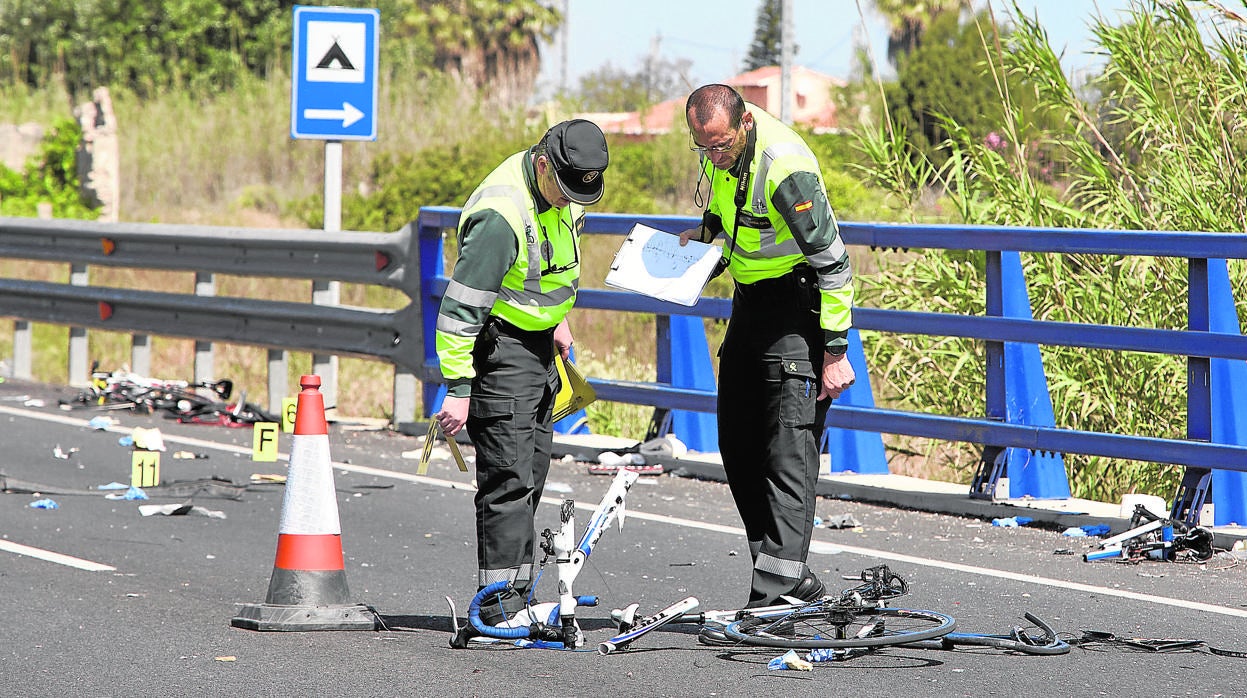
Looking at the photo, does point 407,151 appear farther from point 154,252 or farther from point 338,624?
point 338,624

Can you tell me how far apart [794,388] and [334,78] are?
264 inches

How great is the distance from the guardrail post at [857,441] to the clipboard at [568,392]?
297cm

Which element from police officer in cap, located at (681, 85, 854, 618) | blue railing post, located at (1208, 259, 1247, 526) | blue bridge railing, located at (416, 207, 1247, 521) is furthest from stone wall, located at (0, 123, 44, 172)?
police officer in cap, located at (681, 85, 854, 618)

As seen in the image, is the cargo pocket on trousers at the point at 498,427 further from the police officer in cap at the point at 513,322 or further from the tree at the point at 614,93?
the tree at the point at 614,93

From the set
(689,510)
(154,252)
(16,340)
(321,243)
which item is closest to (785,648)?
(689,510)

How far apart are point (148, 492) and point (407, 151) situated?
20.4 meters

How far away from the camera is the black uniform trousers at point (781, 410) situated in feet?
18.0

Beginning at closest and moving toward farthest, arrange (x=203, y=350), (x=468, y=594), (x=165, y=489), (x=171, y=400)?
1. (x=468, y=594)
2. (x=165, y=489)
3. (x=171, y=400)
4. (x=203, y=350)

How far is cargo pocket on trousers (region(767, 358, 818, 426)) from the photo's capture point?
5.47 meters

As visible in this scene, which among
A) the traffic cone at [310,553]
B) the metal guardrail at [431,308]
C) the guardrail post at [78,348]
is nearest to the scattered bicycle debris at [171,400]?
the metal guardrail at [431,308]

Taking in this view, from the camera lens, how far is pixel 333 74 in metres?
11.4

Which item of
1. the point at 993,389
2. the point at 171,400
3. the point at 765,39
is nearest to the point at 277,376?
the point at 171,400

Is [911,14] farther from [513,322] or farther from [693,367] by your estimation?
[513,322]

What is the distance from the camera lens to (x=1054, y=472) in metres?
7.82
